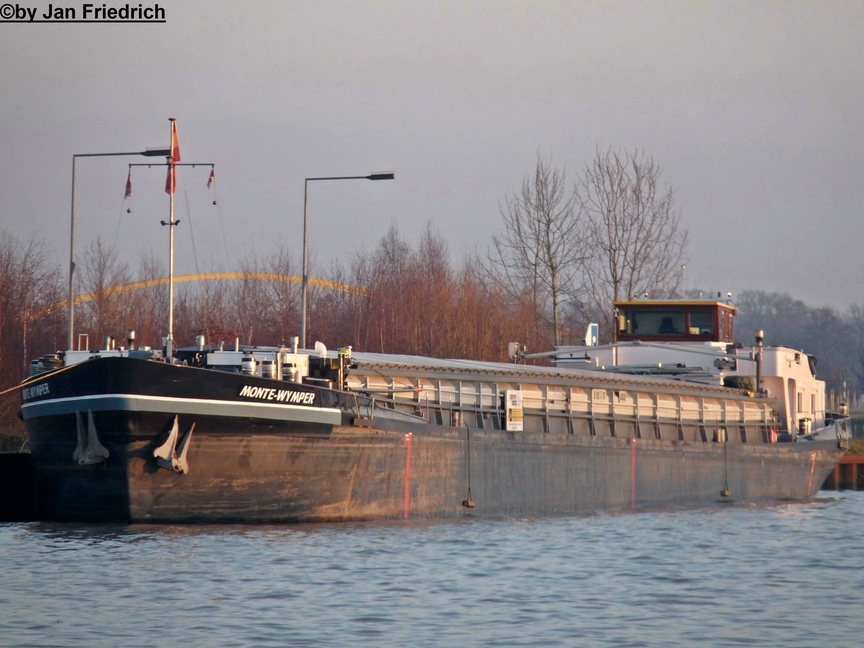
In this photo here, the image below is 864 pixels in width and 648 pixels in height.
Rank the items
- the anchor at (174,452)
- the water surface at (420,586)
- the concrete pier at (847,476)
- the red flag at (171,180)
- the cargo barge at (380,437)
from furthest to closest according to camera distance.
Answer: the concrete pier at (847,476), the red flag at (171,180), the cargo barge at (380,437), the anchor at (174,452), the water surface at (420,586)

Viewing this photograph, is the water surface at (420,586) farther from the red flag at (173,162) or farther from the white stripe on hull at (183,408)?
the red flag at (173,162)

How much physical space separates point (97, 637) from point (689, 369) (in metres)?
23.4

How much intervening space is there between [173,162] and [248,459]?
339 inches

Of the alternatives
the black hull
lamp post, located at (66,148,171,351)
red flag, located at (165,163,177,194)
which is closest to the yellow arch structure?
lamp post, located at (66,148,171,351)

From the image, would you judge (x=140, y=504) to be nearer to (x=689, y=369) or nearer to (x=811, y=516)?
(x=811, y=516)

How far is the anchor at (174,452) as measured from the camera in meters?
19.1

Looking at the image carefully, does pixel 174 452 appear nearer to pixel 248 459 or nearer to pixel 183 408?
pixel 183 408

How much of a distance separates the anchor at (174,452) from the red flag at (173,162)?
315 inches

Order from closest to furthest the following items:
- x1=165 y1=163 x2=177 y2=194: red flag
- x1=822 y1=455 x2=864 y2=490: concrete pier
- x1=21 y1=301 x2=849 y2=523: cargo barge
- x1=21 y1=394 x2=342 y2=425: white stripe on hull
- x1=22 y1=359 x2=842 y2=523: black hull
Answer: x1=21 y1=394 x2=342 y2=425: white stripe on hull, x1=22 y1=359 x2=842 y2=523: black hull, x1=21 y1=301 x2=849 y2=523: cargo barge, x1=165 y1=163 x2=177 y2=194: red flag, x1=822 y1=455 x2=864 y2=490: concrete pier

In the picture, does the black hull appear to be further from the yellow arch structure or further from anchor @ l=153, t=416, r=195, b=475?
the yellow arch structure

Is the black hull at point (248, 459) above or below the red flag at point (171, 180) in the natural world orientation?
below

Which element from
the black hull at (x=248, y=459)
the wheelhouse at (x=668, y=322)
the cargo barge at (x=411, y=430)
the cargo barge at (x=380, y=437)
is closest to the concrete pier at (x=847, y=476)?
the cargo barge at (x=411, y=430)

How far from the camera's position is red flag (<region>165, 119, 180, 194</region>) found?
84.4 feet

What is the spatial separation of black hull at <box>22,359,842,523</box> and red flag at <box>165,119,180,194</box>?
21.7 feet
